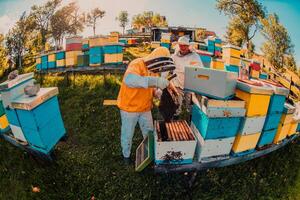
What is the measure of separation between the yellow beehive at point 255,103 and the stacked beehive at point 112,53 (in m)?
6.00

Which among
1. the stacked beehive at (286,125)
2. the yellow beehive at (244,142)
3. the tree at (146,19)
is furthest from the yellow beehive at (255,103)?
the tree at (146,19)

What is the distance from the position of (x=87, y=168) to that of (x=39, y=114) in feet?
4.98

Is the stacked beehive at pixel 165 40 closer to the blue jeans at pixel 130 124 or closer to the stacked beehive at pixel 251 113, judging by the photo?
the blue jeans at pixel 130 124

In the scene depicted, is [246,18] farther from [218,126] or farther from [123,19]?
[123,19]

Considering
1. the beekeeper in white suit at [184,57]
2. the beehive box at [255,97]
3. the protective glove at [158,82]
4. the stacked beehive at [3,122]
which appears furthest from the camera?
the beekeeper in white suit at [184,57]

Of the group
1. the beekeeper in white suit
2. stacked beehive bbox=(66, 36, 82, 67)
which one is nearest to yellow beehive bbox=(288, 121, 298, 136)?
→ the beekeeper in white suit

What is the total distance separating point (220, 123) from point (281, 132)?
1.71 m

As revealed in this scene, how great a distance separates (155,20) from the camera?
68.8m

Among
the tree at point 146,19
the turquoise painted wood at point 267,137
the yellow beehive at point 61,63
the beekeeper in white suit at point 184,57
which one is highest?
the tree at point 146,19

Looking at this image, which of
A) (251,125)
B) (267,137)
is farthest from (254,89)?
(267,137)

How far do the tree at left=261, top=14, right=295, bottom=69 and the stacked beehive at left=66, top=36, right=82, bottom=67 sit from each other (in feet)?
44.5

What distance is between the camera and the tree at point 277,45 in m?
17.8

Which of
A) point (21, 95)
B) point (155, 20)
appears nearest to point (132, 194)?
point (21, 95)

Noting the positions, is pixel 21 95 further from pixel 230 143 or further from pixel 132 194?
pixel 230 143
